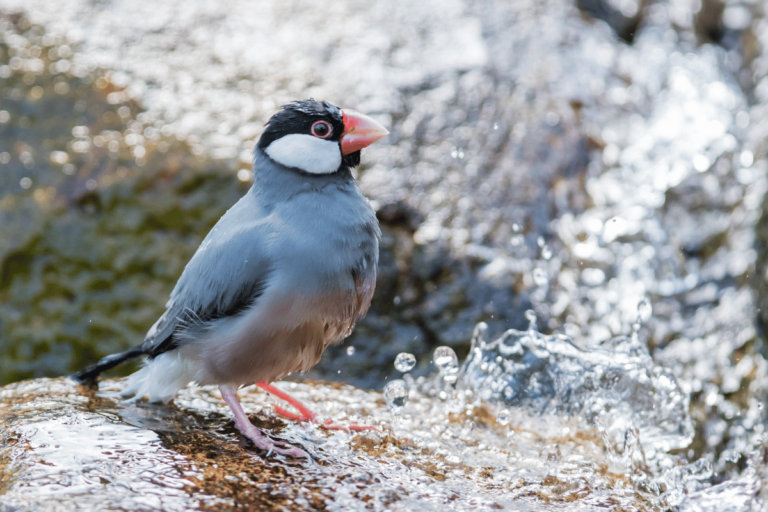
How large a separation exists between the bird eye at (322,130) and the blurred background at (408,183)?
1731 mm

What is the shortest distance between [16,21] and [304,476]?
5009 mm

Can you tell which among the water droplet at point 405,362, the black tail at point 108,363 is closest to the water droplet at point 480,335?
the water droplet at point 405,362

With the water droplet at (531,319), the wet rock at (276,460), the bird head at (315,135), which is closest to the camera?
the wet rock at (276,460)

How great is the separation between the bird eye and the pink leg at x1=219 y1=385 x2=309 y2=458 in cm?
125

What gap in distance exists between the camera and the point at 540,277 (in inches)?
198

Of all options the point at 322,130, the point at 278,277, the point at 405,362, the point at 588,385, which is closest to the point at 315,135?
the point at 322,130

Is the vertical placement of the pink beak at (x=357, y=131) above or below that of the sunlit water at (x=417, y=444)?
above

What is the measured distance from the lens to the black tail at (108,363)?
135 inches

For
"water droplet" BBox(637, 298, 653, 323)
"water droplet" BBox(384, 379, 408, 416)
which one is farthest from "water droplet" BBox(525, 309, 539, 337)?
"water droplet" BBox(384, 379, 408, 416)

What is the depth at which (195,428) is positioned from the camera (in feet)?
10.2

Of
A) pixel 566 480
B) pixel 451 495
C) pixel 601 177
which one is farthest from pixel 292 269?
pixel 601 177

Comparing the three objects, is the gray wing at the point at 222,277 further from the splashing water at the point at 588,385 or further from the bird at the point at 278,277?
the splashing water at the point at 588,385

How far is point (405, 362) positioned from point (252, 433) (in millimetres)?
1760

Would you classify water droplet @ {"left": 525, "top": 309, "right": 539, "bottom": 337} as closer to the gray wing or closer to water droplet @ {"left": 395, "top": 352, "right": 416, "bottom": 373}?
water droplet @ {"left": 395, "top": 352, "right": 416, "bottom": 373}
